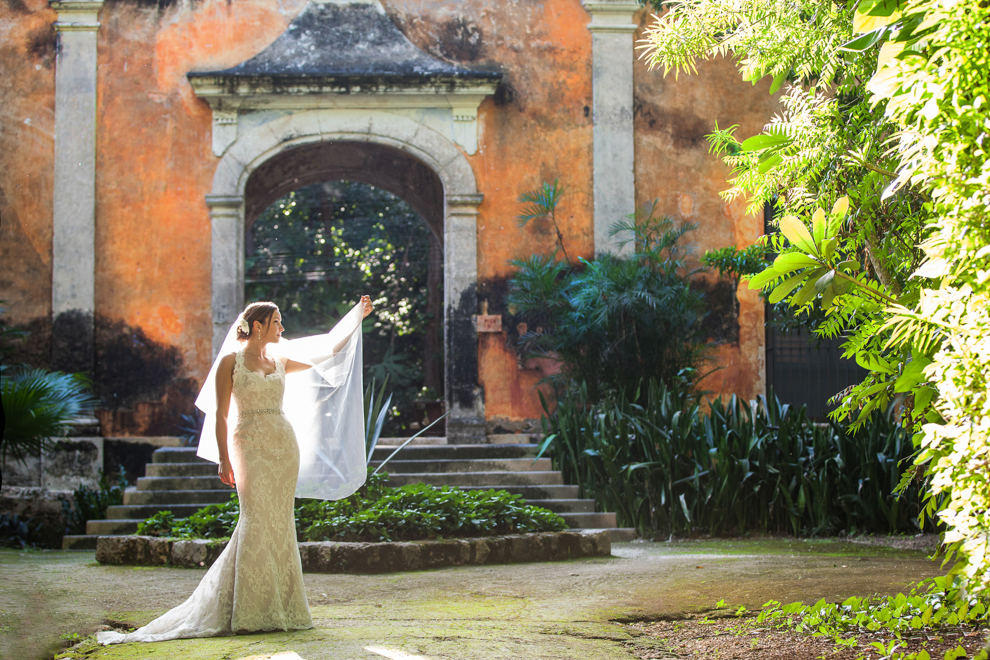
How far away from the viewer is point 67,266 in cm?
917

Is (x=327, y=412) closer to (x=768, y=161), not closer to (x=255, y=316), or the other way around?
(x=255, y=316)

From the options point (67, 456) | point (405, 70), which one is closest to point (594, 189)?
point (405, 70)

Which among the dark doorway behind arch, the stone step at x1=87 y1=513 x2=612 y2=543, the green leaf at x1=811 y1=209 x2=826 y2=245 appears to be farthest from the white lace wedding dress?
the dark doorway behind arch

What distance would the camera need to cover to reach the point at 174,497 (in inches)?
295

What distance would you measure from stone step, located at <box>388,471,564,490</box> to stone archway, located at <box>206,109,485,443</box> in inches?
51.2

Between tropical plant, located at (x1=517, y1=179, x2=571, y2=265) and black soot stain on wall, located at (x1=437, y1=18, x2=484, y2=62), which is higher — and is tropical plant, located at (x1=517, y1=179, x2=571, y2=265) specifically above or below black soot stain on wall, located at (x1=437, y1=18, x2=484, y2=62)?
below

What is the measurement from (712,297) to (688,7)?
5337 mm

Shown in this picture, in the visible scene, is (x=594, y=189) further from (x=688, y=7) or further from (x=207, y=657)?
(x=207, y=657)

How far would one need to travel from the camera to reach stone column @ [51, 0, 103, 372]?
9.15 meters

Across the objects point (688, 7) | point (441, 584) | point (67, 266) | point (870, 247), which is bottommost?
point (441, 584)

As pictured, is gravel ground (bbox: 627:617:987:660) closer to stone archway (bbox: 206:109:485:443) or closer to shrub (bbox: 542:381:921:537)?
shrub (bbox: 542:381:921:537)

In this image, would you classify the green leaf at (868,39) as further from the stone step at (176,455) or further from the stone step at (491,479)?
the stone step at (176,455)

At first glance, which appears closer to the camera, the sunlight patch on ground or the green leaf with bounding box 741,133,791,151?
the sunlight patch on ground

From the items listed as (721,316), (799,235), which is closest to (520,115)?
(721,316)
